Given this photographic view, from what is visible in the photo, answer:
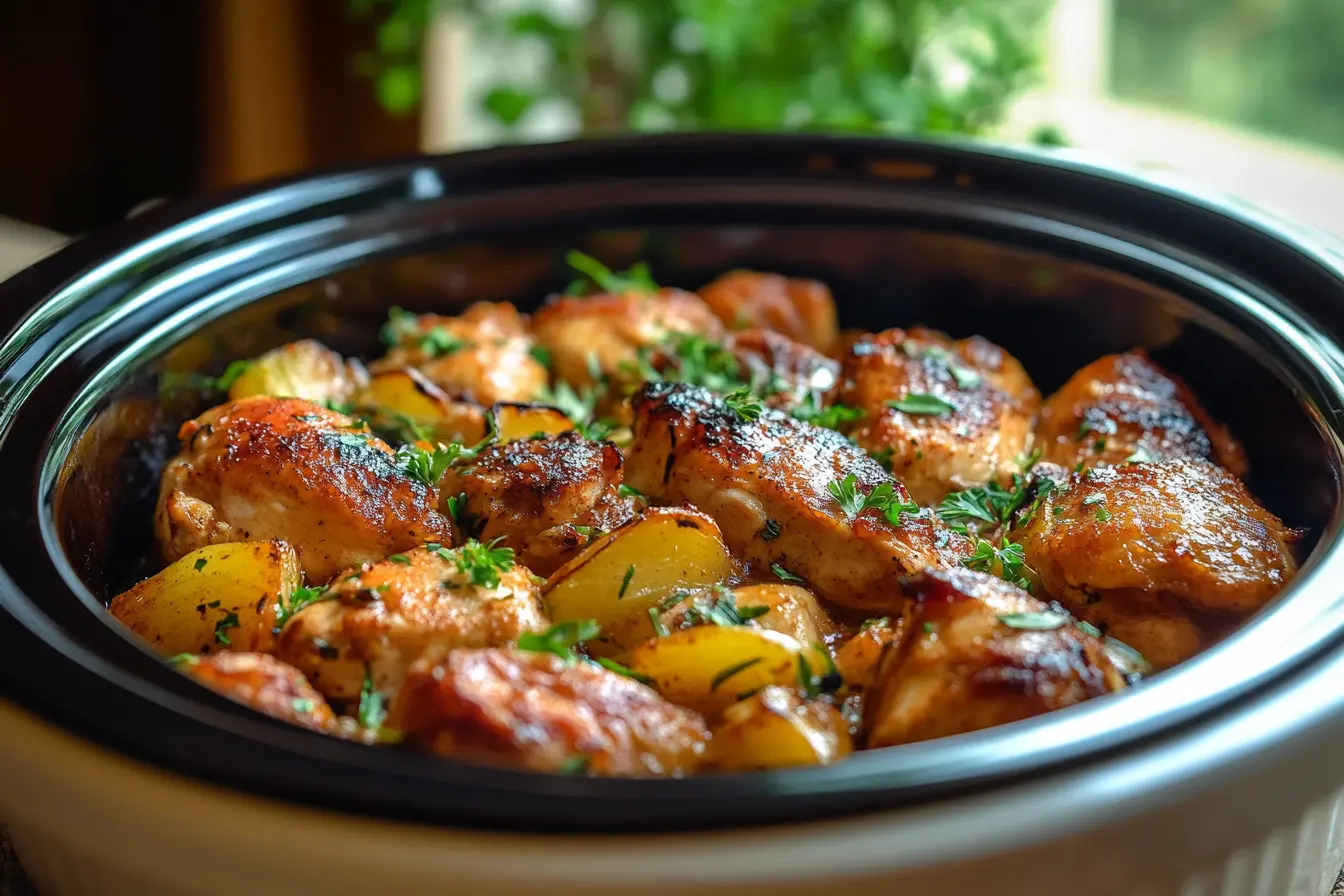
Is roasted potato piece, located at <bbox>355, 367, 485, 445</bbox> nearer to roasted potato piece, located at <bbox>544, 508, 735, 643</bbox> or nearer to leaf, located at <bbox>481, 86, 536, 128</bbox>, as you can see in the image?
roasted potato piece, located at <bbox>544, 508, 735, 643</bbox>

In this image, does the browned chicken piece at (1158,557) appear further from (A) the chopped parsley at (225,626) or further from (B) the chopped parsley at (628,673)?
(A) the chopped parsley at (225,626)

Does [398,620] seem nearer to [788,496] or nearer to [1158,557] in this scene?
[788,496]

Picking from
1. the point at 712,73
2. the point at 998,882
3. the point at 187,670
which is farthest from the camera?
the point at 712,73

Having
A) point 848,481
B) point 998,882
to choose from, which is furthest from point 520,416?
point 998,882

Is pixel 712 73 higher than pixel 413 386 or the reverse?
higher

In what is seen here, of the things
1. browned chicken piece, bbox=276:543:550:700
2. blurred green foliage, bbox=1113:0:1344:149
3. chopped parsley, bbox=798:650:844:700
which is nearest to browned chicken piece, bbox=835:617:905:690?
chopped parsley, bbox=798:650:844:700

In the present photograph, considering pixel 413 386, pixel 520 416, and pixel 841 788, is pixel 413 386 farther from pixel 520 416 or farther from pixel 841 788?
pixel 841 788
